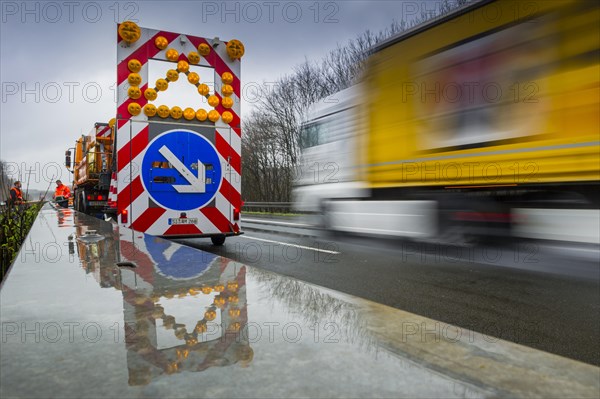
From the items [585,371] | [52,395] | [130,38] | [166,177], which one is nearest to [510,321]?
[585,371]

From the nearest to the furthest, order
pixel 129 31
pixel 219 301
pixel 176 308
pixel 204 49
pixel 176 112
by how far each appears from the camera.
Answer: pixel 176 308 < pixel 219 301 < pixel 129 31 < pixel 176 112 < pixel 204 49

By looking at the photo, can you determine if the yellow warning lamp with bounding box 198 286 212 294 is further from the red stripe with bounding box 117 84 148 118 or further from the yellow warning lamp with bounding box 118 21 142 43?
the yellow warning lamp with bounding box 118 21 142 43

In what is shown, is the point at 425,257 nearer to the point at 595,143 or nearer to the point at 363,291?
the point at 363,291

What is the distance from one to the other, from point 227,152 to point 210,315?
5715 millimetres

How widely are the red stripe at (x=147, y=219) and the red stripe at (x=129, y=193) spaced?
284 millimetres

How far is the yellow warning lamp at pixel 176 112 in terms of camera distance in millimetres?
6855

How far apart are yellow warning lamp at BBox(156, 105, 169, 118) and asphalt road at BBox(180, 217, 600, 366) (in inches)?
104

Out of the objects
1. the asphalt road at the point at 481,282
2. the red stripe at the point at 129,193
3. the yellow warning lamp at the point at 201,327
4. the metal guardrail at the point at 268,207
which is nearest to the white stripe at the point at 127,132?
the red stripe at the point at 129,193

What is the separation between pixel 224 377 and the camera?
1.31 metres

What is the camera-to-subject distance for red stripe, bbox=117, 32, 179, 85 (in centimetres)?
641

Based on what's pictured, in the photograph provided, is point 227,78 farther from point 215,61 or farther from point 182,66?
point 182,66

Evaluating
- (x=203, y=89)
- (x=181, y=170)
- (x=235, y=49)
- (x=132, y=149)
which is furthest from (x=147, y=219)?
(x=235, y=49)

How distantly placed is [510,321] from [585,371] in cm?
278

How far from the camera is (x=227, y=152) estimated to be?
743 cm
